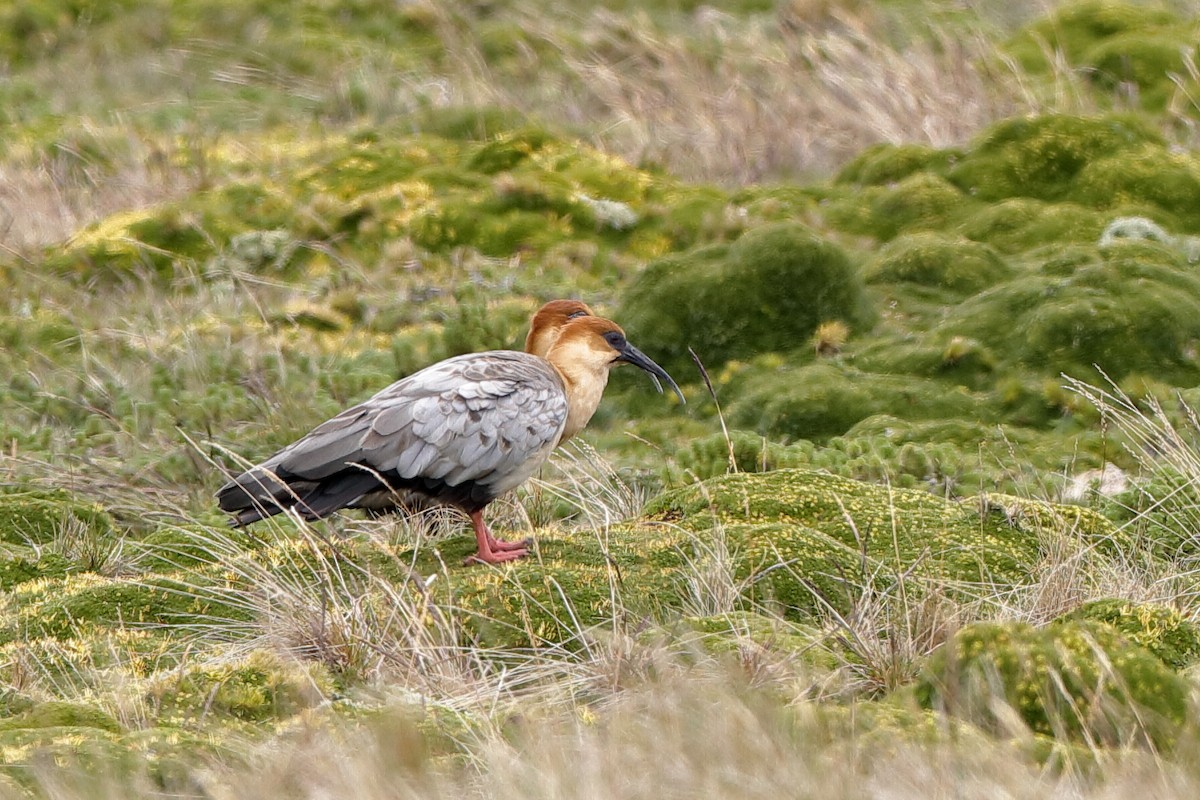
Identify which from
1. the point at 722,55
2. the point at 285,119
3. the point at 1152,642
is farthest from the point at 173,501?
the point at 722,55

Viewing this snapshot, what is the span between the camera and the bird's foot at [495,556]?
614 cm

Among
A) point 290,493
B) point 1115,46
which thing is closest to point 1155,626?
point 290,493

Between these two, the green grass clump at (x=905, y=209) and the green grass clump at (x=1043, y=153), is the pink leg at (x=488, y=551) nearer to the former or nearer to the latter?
the green grass clump at (x=905, y=209)

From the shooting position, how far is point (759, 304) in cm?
965

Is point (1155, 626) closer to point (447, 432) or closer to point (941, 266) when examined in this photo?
point (447, 432)

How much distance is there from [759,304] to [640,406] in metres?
0.91

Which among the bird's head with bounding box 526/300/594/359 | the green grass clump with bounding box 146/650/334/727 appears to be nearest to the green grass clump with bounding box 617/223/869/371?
the bird's head with bounding box 526/300/594/359

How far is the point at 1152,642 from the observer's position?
5.19 meters

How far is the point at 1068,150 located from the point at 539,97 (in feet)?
21.3

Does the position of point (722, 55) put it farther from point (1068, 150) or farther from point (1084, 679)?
point (1084, 679)

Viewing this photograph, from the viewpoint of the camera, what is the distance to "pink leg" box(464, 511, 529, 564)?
6.16 metres

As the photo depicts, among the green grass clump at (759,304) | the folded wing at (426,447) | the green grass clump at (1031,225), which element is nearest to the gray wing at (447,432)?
the folded wing at (426,447)

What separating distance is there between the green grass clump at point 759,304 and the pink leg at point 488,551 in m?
3.44

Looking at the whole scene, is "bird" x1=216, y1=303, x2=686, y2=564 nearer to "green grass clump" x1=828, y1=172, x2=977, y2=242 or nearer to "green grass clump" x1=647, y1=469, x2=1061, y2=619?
"green grass clump" x1=647, y1=469, x2=1061, y2=619
